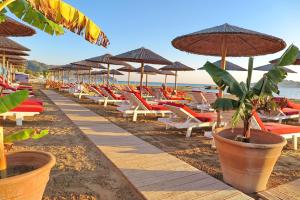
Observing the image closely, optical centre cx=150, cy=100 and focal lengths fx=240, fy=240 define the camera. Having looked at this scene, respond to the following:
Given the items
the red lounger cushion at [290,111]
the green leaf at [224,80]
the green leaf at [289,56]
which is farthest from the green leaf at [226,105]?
the red lounger cushion at [290,111]

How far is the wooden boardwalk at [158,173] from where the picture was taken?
3078 millimetres

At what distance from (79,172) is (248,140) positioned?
105 inches

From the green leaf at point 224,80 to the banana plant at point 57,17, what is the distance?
5.76 feet

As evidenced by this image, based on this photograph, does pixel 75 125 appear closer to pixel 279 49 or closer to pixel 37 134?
pixel 37 134

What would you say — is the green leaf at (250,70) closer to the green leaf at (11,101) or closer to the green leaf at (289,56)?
the green leaf at (289,56)

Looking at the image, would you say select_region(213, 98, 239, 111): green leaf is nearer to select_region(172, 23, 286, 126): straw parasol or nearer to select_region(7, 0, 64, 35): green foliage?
select_region(172, 23, 286, 126): straw parasol

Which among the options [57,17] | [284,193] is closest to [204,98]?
[284,193]

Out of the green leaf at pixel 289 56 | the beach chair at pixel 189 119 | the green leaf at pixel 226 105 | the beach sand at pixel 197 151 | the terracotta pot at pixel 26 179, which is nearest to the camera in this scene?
the terracotta pot at pixel 26 179

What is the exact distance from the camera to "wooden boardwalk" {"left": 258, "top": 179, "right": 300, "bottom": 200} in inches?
122

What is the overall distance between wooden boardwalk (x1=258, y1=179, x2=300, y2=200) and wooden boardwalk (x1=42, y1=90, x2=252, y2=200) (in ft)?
1.23

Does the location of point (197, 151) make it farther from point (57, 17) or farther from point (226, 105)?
point (57, 17)

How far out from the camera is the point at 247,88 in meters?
3.92

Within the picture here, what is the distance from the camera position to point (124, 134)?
6344mm

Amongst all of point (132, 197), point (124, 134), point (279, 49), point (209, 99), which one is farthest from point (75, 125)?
point (209, 99)
